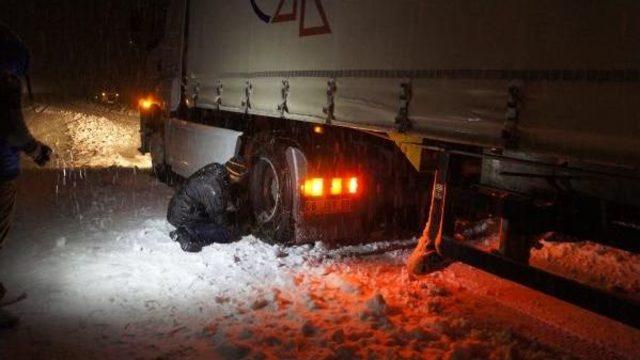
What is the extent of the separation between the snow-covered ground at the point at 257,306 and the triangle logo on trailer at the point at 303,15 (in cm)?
242

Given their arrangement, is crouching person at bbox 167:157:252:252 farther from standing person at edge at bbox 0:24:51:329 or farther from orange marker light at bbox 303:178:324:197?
standing person at edge at bbox 0:24:51:329

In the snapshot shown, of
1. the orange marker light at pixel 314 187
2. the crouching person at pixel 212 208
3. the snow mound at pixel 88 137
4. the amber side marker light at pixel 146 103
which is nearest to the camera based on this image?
the orange marker light at pixel 314 187

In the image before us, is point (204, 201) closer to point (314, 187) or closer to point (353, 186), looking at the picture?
point (314, 187)

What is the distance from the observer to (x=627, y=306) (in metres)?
2.86

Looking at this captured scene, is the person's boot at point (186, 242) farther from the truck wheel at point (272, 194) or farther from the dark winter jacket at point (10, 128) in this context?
the dark winter jacket at point (10, 128)

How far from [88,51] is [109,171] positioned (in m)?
55.6

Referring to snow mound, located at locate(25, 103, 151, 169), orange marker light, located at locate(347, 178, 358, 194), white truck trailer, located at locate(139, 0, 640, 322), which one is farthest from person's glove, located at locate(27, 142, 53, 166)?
snow mound, located at locate(25, 103, 151, 169)

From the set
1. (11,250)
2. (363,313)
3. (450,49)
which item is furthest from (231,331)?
(11,250)

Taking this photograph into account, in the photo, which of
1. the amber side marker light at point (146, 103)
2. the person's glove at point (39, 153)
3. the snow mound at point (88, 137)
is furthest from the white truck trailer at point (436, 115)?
the snow mound at point (88, 137)

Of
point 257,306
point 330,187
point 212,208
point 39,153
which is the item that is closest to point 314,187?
point 330,187

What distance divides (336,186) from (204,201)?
1.71m

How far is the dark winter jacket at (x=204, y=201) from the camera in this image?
6.20m

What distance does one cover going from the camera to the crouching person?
595cm

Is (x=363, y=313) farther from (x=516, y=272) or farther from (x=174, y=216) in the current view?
(x=174, y=216)
